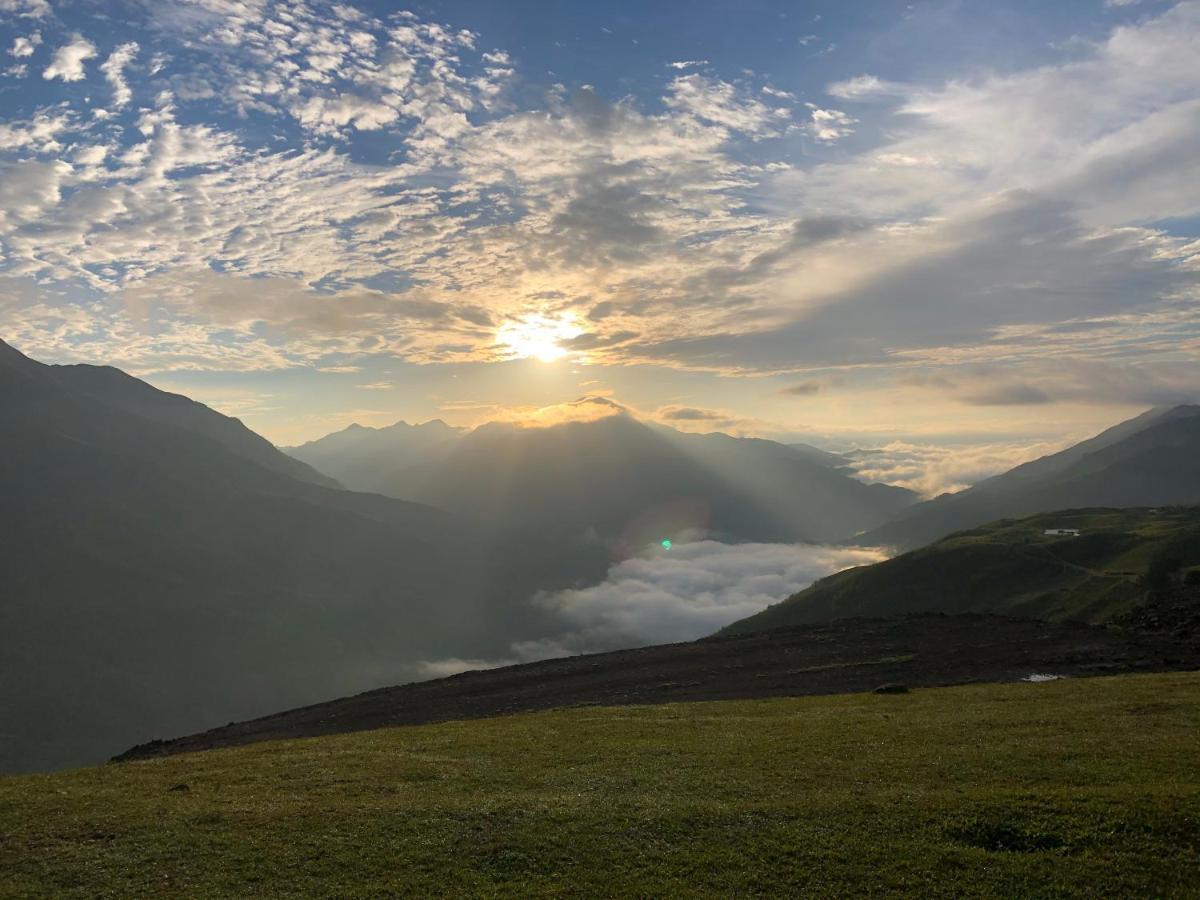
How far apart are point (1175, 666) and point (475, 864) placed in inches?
2199

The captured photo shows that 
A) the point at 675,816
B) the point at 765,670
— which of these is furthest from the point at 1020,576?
the point at 675,816

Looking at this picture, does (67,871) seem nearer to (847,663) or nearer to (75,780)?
(75,780)

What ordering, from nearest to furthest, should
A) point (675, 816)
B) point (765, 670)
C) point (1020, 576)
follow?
point (675, 816)
point (765, 670)
point (1020, 576)

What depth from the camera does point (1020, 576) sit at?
161625 millimetres

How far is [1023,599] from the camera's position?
143000 mm

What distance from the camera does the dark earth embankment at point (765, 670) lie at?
58344 millimetres

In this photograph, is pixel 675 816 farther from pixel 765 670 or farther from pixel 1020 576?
pixel 1020 576

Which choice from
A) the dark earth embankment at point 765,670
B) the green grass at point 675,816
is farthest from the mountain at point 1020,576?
the green grass at point 675,816

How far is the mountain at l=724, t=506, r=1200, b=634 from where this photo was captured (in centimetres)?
13025

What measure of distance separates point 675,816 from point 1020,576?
16537 cm

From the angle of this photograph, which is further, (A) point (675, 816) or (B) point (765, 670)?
(B) point (765, 670)

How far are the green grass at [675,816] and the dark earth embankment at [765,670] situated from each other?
20648mm

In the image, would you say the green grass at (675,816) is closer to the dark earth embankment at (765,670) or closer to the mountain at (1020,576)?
the dark earth embankment at (765,670)

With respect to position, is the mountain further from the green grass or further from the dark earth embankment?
the green grass
